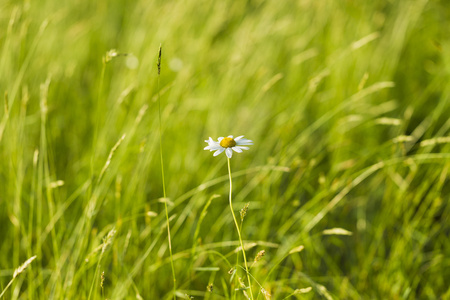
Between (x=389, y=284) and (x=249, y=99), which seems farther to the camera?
(x=249, y=99)

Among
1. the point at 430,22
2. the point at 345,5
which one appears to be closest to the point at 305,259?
the point at 345,5

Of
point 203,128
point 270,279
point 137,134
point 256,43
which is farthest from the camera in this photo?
point 256,43

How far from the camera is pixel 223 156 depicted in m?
1.93

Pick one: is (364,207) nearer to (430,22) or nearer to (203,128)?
(203,128)

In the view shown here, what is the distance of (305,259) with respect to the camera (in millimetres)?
1772

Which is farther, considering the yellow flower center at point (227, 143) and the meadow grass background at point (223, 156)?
the meadow grass background at point (223, 156)

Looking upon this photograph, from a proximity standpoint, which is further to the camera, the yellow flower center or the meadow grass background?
the meadow grass background

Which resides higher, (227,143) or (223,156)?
(227,143)

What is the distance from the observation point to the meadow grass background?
1.52m

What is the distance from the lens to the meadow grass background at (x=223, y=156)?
152cm

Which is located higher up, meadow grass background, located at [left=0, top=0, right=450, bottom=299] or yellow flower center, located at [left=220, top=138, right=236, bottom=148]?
yellow flower center, located at [left=220, top=138, right=236, bottom=148]

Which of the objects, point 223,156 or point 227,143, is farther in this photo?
point 223,156

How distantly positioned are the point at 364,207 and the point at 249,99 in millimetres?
721

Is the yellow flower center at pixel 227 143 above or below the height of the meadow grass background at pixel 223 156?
above
